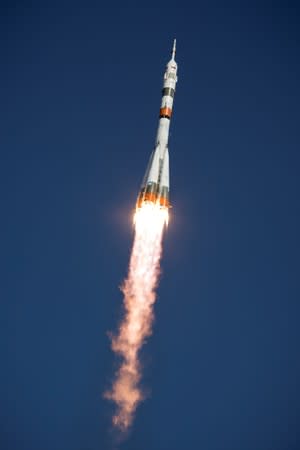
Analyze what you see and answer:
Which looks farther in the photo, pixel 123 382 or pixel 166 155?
pixel 123 382

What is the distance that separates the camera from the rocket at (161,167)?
2117 inches

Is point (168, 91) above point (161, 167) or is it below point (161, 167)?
above

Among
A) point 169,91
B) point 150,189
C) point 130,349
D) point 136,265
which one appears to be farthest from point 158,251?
point 169,91

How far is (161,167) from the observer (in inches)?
2176

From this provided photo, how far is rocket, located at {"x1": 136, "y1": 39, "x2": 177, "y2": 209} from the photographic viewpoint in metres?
53.8

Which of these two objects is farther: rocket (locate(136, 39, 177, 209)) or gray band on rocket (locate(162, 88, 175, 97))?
gray band on rocket (locate(162, 88, 175, 97))

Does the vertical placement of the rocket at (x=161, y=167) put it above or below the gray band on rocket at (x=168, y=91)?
below

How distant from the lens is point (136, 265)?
5900cm

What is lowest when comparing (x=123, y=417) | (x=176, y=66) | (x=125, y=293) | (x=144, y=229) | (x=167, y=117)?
(x=123, y=417)

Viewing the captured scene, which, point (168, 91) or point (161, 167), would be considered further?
point (168, 91)

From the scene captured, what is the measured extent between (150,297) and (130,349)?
629cm

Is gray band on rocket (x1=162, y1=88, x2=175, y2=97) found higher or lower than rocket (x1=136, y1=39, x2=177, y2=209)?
higher

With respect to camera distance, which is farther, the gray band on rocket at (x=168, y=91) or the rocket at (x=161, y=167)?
the gray band on rocket at (x=168, y=91)

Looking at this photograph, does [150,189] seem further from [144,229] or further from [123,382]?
[123,382]
